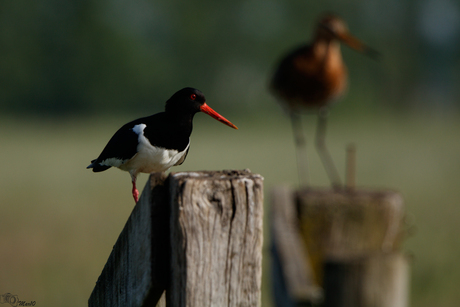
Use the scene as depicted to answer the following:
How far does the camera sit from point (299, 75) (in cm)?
873

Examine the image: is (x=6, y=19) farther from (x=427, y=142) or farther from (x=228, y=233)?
(x=228, y=233)

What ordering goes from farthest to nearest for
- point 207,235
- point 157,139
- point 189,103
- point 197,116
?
point 197,116 → point 157,139 → point 189,103 → point 207,235

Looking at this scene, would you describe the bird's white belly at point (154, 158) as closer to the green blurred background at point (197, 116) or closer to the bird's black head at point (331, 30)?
the green blurred background at point (197, 116)

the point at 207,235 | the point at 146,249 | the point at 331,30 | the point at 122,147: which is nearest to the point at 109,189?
the point at 331,30

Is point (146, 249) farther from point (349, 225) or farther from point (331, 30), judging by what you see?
point (331, 30)

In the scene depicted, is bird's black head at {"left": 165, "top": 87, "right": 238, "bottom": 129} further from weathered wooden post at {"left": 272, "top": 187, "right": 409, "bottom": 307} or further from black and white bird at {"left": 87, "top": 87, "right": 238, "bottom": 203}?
weathered wooden post at {"left": 272, "top": 187, "right": 409, "bottom": 307}

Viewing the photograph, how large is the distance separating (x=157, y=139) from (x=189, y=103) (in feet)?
1.23

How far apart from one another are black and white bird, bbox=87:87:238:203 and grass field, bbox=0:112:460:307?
3.03m

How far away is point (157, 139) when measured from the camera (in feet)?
9.66

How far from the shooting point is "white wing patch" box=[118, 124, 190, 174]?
9.70ft

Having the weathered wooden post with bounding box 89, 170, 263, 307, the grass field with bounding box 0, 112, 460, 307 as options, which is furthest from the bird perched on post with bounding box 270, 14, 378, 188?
the weathered wooden post with bounding box 89, 170, 263, 307

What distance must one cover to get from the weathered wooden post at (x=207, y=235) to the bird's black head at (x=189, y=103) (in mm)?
994

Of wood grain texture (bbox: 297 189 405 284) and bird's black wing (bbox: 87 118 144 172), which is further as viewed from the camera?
wood grain texture (bbox: 297 189 405 284)

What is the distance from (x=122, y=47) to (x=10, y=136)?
1982cm
